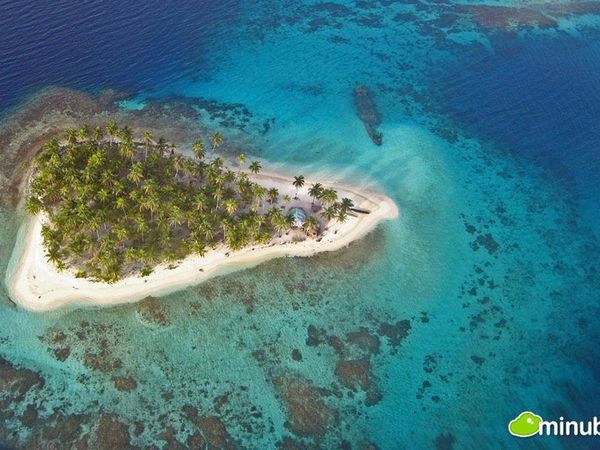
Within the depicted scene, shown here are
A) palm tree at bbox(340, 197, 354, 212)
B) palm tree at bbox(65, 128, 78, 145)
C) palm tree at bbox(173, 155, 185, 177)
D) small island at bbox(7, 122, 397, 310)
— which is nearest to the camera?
small island at bbox(7, 122, 397, 310)

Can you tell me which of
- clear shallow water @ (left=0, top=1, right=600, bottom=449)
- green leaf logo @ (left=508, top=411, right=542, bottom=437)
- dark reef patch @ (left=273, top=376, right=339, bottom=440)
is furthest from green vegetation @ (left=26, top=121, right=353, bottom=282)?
green leaf logo @ (left=508, top=411, right=542, bottom=437)

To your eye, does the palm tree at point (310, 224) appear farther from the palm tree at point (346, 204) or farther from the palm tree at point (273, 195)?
the palm tree at point (273, 195)

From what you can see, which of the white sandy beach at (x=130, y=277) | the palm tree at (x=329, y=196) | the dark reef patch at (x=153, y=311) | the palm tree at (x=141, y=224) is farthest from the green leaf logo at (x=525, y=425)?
the palm tree at (x=141, y=224)

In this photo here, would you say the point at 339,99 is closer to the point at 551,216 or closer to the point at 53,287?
A: the point at 551,216

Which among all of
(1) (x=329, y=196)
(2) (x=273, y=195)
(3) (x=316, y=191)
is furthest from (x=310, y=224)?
(2) (x=273, y=195)

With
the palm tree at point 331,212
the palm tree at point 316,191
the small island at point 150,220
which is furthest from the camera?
the palm tree at point 316,191

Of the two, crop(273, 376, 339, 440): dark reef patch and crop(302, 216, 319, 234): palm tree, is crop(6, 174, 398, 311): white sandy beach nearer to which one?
crop(302, 216, 319, 234): palm tree

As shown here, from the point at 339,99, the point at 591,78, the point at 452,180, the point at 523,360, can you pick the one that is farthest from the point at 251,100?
the point at 591,78
